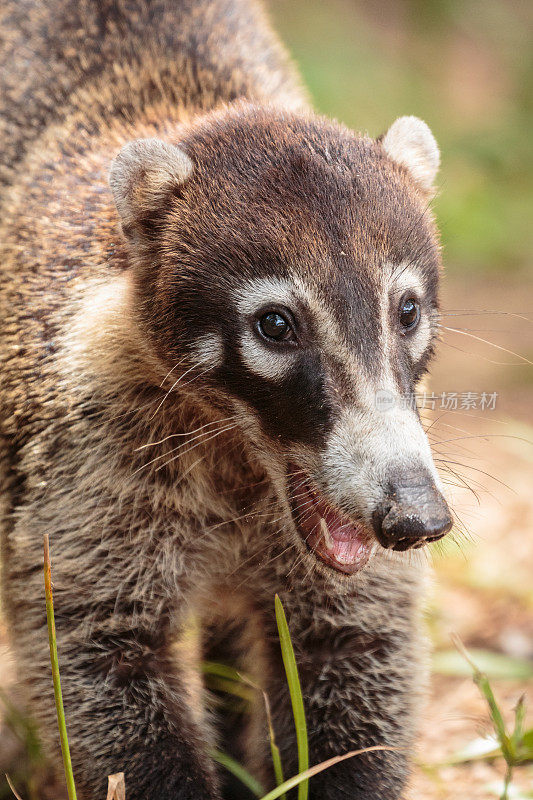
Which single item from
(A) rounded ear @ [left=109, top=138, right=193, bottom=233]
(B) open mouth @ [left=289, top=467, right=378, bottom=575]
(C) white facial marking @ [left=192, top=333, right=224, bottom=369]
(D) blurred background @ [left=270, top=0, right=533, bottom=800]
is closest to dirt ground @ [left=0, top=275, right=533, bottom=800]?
(D) blurred background @ [left=270, top=0, right=533, bottom=800]

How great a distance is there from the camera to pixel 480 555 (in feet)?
19.4

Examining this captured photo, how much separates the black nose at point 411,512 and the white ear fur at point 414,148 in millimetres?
1408

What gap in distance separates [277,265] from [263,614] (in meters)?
1.39

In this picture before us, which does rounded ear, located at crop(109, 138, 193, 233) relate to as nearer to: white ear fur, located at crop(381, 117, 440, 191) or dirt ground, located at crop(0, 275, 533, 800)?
→ white ear fur, located at crop(381, 117, 440, 191)

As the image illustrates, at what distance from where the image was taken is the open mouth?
329 cm

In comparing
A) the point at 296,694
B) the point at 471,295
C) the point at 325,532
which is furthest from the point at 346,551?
the point at 471,295

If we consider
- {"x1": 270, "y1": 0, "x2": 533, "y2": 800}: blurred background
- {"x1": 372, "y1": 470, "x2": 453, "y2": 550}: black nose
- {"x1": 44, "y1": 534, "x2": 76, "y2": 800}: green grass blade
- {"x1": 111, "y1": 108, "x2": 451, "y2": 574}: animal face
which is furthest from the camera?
{"x1": 270, "y1": 0, "x2": 533, "y2": 800}: blurred background

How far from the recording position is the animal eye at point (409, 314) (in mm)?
3355

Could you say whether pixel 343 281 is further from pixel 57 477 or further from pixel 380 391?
pixel 57 477

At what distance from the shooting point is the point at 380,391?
10.1ft

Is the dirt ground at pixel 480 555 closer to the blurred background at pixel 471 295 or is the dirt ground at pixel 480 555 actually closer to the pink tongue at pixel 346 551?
the blurred background at pixel 471 295

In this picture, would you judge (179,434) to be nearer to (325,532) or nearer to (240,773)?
(325,532)

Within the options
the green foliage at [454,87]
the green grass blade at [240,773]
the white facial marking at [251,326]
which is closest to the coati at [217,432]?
the white facial marking at [251,326]

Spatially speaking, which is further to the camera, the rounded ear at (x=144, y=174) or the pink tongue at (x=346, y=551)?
the rounded ear at (x=144, y=174)
